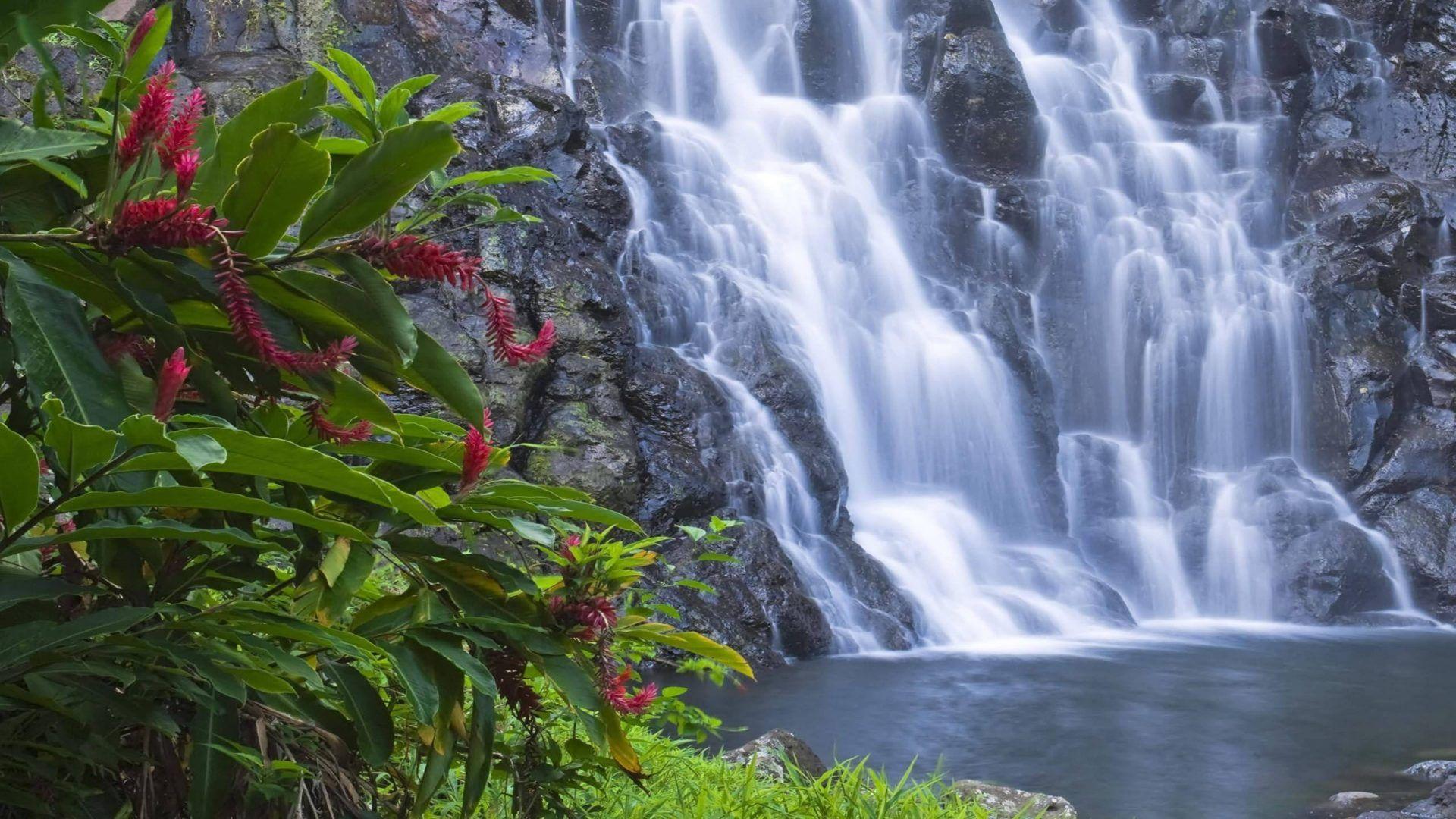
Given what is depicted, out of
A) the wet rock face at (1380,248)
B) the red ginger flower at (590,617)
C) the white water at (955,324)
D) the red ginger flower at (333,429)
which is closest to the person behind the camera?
the red ginger flower at (333,429)

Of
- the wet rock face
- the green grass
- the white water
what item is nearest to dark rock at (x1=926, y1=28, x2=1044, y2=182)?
the white water

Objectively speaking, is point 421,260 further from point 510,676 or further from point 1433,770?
point 1433,770

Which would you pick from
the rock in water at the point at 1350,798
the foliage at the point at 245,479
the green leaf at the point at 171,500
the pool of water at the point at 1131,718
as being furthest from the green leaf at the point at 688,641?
the rock in water at the point at 1350,798

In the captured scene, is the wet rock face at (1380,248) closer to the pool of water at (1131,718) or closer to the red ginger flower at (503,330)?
the pool of water at (1131,718)

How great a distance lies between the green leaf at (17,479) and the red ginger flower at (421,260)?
0.43 m

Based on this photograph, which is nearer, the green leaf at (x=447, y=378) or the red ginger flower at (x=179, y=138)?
the red ginger flower at (x=179, y=138)

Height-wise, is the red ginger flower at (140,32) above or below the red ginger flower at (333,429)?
above

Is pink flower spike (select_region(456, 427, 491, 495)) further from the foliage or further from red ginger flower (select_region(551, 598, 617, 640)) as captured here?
red ginger flower (select_region(551, 598, 617, 640))

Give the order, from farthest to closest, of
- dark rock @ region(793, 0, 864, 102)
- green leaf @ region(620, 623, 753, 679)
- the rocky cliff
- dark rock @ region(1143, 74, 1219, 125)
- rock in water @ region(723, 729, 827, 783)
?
dark rock @ region(1143, 74, 1219, 125) → dark rock @ region(793, 0, 864, 102) → the rocky cliff → rock in water @ region(723, 729, 827, 783) → green leaf @ region(620, 623, 753, 679)

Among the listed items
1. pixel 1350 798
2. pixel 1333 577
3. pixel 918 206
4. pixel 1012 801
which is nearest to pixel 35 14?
pixel 1012 801

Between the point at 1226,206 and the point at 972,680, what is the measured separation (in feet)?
46.6

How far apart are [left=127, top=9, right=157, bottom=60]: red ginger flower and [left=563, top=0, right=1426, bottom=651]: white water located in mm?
10591

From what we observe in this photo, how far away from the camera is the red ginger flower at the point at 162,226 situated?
1.22 meters

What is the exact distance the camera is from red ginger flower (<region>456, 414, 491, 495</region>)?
1556 mm
